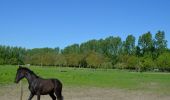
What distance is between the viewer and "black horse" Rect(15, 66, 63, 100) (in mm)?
16703

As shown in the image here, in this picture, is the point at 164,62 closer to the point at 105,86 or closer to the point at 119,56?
the point at 119,56

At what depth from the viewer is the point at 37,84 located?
16734 mm

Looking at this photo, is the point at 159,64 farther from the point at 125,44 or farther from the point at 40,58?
the point at 40,58

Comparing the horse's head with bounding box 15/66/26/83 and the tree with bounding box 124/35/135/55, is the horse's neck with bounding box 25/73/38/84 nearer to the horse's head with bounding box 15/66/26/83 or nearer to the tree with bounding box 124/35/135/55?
the horse's head with bounding box 15/66/26/83

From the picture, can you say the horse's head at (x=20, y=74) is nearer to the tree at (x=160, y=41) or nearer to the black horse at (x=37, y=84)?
the black horse at (x=37, y=84)

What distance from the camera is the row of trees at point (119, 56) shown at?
127 m

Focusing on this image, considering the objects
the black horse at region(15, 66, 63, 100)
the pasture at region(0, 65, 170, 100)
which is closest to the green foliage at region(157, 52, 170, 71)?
the pasture at region(0, 65, 170, 100)

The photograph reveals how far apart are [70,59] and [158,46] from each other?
34393mm

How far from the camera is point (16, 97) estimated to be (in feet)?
84.4

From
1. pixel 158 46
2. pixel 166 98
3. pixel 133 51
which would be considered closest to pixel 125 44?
pixel 133 51

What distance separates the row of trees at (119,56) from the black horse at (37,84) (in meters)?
106

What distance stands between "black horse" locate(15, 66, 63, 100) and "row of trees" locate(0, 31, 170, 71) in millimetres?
105602

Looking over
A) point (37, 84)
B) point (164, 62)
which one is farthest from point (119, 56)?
point (37, 84)

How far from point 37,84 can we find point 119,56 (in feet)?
448
